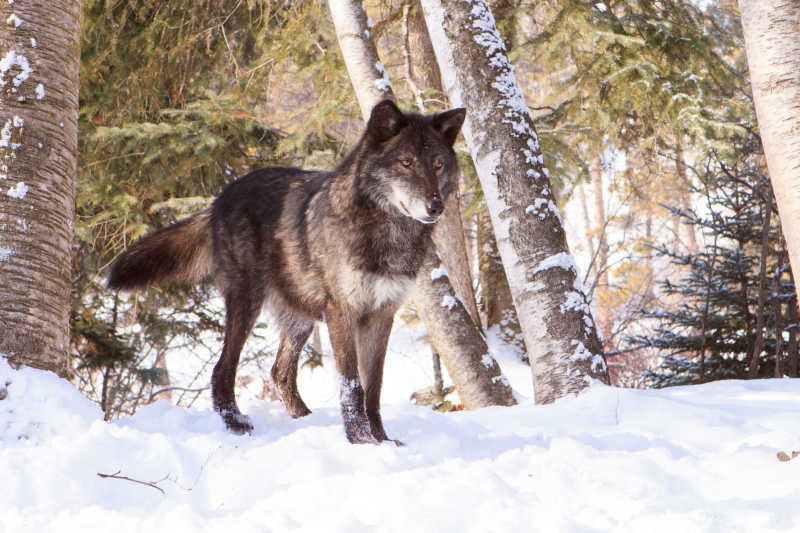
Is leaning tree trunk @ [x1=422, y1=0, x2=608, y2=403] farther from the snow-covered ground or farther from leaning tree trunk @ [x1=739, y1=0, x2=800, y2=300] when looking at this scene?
leaning tree trunk @ [x1=739, y1=0, x2=800, y2=300]

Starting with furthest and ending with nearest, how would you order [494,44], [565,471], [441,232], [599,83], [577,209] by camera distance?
[577,209]
[441,232]
[599,83]
[494,44]
[565,471]

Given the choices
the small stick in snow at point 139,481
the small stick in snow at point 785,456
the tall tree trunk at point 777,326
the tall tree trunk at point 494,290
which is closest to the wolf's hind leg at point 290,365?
the small stick in snow at point 139,481

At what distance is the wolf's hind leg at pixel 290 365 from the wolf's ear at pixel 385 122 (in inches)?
62.2

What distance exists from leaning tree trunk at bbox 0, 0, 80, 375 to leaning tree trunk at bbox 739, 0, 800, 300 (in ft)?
13.5

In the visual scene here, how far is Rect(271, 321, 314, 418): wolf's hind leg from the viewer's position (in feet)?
15.1

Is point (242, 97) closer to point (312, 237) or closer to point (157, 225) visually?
point (157, 225)

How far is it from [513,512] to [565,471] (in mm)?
487

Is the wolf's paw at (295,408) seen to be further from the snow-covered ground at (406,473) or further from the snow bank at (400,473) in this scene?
the snow bank at (400,473)

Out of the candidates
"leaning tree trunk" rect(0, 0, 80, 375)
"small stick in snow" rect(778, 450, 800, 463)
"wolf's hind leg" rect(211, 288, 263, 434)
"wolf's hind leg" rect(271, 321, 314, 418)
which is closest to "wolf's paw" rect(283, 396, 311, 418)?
"wolf's hind leg" rect(271, 321, 314, 418)

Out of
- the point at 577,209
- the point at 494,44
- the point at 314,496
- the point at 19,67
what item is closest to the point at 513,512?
the point at 314,496

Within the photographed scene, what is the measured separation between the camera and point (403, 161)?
3.76 metres

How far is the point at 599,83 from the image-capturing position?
777cm

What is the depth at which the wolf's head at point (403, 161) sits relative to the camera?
368cm

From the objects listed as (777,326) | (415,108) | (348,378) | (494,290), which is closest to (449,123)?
(348,378)
